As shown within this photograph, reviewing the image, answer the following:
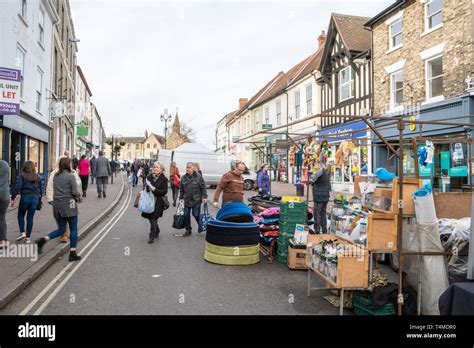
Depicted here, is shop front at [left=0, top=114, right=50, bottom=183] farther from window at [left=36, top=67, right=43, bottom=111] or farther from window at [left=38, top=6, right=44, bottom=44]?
window at [left=38, top=6, right=44, bottom=44]

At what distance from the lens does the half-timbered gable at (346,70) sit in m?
18.9

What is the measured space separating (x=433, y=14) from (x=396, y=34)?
2.27 meters

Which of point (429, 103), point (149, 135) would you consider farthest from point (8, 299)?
point (149, 135)

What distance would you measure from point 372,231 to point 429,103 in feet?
39.4

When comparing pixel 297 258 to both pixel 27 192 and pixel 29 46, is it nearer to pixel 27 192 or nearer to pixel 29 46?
pixel 27 192

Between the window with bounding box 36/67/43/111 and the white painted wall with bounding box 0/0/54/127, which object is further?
the window with bounding box 36/67/43/111

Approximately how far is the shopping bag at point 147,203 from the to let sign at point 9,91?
3.03 m

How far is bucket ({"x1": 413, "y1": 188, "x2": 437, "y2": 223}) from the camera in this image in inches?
177

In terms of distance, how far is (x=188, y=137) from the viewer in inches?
3189

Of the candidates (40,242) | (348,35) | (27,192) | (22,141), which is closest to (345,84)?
Answer: (348,35)

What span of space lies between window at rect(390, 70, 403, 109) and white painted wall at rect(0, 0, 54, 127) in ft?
50.1

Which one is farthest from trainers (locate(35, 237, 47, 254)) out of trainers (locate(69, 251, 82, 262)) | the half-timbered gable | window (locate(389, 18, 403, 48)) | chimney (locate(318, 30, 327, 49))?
chimney (locate(318, 30, 327, 49))

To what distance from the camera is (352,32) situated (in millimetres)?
20500
